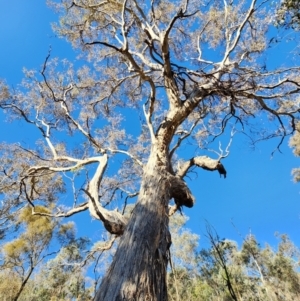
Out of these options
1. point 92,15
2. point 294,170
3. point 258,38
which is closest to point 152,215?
point 92,15

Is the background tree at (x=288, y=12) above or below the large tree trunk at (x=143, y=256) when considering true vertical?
above

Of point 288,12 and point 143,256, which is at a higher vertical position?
point 288,12

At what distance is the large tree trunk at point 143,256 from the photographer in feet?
6.47

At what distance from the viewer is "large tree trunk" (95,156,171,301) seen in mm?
1973

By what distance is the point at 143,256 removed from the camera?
228 centimetres

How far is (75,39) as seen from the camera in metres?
7.69

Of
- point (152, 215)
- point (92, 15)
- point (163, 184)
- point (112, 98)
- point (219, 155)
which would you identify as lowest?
point (152, 215)

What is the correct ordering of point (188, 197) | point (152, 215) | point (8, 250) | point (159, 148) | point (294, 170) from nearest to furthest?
point (152, 215)
point (188, 197)
point (159, 148)
point (8, 250)
point (294, 170)

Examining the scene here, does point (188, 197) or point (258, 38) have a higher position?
point (258, 38)

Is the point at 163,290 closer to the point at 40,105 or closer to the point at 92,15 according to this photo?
the point at 40,105

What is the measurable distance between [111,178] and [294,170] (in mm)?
9174

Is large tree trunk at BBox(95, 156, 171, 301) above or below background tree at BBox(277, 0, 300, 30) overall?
below

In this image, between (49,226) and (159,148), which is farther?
(49,226)

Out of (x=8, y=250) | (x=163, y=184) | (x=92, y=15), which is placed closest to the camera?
(x=163, y=184)
